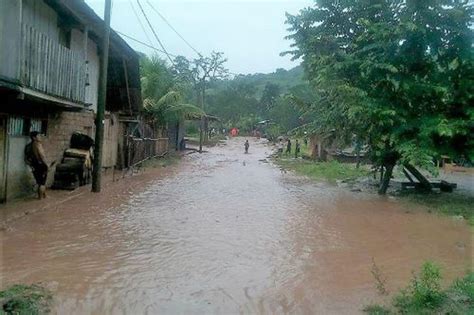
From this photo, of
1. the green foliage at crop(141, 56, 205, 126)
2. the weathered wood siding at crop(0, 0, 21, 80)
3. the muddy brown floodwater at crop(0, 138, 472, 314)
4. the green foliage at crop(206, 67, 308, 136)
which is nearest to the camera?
the muddy brown floodwater at crop(0, 138, 472, 314)

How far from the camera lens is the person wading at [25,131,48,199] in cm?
1035

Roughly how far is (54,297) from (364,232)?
257 inches

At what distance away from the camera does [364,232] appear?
31.1ft

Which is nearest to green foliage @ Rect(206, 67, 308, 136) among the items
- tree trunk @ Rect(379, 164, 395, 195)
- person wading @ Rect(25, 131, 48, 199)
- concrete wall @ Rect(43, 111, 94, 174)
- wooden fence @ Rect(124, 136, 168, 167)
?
wooden fence @ Rect(124, 136, 168, 167)

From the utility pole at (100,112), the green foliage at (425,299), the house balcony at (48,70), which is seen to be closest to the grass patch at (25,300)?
the green foliage at (425,299)

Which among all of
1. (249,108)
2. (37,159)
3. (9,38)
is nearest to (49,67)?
(9,38)

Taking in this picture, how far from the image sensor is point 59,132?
12.9 metres

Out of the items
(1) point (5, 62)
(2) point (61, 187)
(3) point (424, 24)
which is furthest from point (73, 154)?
(3) point (424, 24)

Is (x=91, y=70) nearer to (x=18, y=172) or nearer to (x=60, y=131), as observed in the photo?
(x=60, y=131)

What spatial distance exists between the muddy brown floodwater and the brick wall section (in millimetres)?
2625

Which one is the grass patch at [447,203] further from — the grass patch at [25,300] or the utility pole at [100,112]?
the grass patch at [25,300]

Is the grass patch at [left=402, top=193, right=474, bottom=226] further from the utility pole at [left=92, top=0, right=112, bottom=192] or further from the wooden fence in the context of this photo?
the wooden fence

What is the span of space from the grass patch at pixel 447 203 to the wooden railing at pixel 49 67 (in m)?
10.1

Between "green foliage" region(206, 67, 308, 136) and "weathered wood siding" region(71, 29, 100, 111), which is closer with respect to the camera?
"weathered wood siding" region(71, 29, 100, 111)
